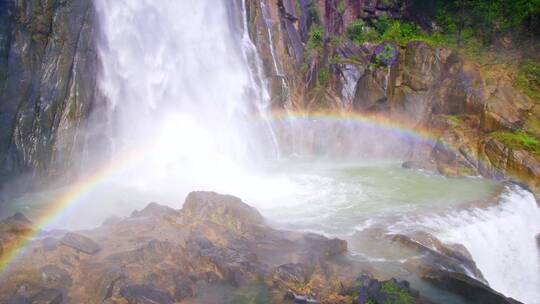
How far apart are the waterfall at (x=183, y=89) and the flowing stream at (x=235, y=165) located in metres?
0.06

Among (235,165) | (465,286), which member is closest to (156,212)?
(465,286)

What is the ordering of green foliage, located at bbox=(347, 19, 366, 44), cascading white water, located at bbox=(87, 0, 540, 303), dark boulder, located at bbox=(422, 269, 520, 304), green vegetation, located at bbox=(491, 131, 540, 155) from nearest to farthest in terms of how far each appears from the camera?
dark boulder, located at bbox=(422, 269, 520, 304) < cascading white water, located at bbox=(87, 0, 540, 303) < green vegetation, located at bbox=(491, 131, 540, 155) < green foliage, located at bbox=(347, 19, 366, 44)

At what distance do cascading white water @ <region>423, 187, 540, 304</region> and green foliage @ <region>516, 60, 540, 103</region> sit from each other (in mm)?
10778

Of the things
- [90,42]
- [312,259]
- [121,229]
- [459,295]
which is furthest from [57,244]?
[90,42]

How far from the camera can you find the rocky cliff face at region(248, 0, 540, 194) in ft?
79.3

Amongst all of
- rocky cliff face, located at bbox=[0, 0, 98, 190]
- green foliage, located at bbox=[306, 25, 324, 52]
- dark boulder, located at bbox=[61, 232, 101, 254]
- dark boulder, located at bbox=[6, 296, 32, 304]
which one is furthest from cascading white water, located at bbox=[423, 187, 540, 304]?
green foliage, located at bbox=[306, 25, 324, 52]

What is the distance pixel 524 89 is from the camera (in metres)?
27.2

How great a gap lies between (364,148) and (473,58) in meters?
9.03

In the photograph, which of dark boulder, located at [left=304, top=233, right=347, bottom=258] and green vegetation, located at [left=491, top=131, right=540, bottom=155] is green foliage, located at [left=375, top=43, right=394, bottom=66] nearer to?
green vegetation, located at [left=491, top=131, right=540, bottom=155]

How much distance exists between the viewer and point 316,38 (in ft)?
113

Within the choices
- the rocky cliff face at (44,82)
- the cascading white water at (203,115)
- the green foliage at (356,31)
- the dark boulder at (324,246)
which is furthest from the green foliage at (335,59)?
the dark boulder at (324,246)

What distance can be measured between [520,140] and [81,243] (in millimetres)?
20460

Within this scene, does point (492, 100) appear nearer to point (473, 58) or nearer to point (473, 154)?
point (473, 154)

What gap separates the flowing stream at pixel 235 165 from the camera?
54.3 feet
